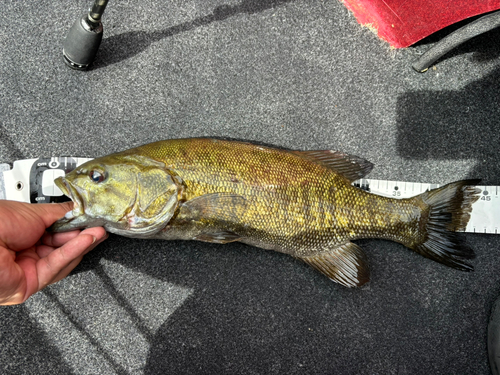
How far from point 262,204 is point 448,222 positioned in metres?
0.97

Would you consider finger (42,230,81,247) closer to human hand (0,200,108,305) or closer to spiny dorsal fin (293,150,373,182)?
human hand (0,200,108,305)

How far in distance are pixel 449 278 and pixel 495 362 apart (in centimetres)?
47

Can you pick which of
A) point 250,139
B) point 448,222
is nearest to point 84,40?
point 250,139

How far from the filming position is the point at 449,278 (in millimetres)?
1970

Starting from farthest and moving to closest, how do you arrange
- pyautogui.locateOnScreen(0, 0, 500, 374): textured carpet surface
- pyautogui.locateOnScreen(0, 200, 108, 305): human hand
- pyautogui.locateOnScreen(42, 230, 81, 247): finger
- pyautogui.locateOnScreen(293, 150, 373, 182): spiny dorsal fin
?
1. pyautogui.locateOnScreen(0, 0, 500, 374): textured carpet surface
2. pyautogui.locateOnScreen(293, 150, 373, 182): spiny dorsal fin
3. pyautogui.locateOnScreen(42, 230, 81, 247): finger
4. pyautogui.locateOnScreen(0, 200, 108, 305): human hand

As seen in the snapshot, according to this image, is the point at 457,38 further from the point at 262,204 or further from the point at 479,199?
the point at 262,204

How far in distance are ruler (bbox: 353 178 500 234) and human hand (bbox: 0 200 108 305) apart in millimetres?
1496

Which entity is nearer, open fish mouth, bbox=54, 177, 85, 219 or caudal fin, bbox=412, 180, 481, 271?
open fish mouth, bbox=54, 177, 85, 219

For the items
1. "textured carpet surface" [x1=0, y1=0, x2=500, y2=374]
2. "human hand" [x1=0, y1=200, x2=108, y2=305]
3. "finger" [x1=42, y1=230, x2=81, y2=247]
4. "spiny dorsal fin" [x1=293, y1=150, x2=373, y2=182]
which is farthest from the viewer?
"textured carpet surface" [x1=0, y1=0, x2=500, y2=374]

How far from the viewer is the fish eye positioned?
1.53 m

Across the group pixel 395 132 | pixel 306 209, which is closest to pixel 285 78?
pixel 395 132

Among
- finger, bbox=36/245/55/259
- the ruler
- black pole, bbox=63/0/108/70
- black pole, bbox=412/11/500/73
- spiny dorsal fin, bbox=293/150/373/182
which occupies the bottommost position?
the ruler

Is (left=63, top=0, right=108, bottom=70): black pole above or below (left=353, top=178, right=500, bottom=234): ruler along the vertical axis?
above

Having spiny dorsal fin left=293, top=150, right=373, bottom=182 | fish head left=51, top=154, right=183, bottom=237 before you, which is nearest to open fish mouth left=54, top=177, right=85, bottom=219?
fish head left=51, top=154, right=183, bottom=237
